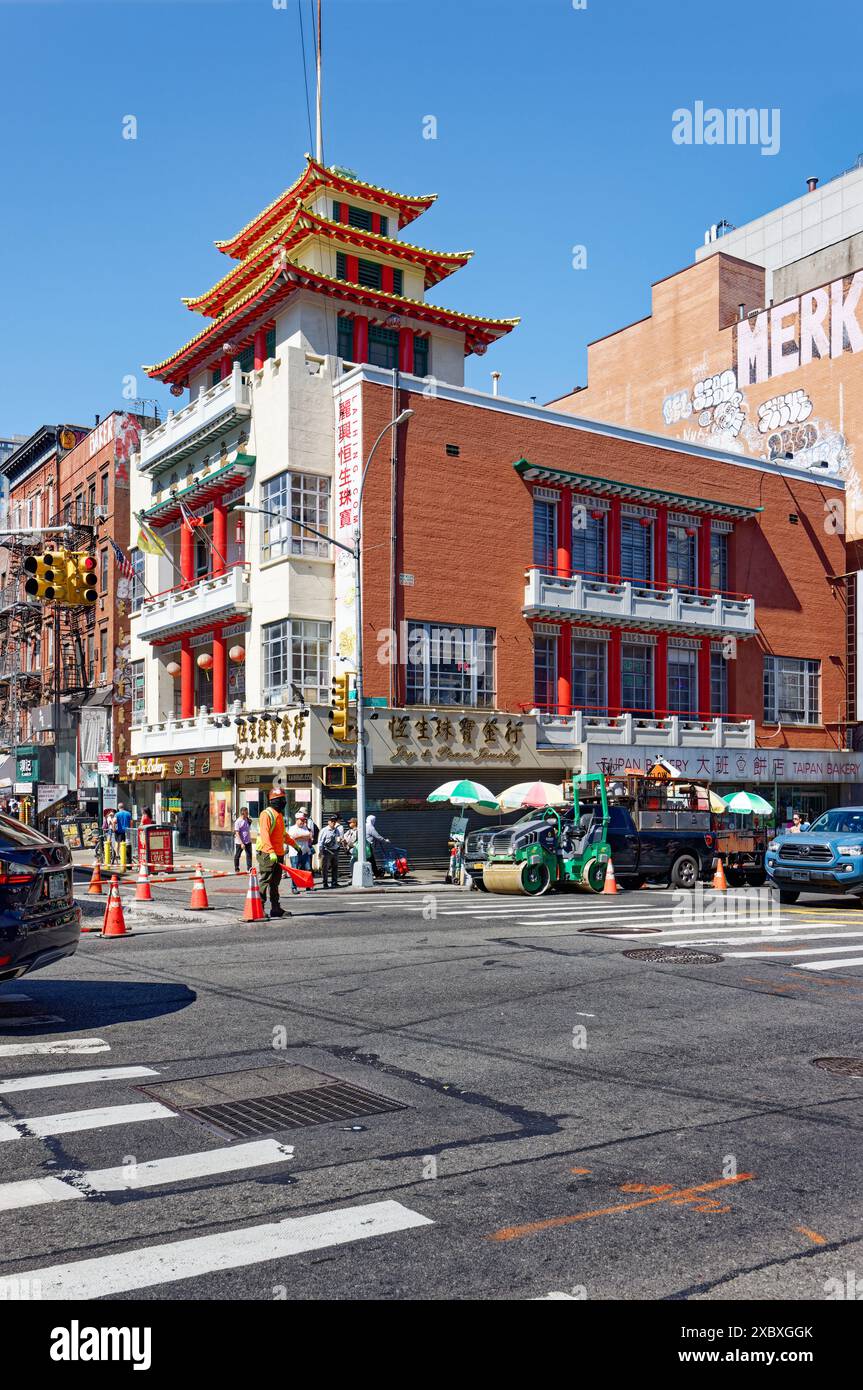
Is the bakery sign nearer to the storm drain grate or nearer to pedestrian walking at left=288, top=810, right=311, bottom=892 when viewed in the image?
pedestrian walking at left=288, top=810, right=311, bottom=892

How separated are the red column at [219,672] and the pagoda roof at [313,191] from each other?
1596 centimetres

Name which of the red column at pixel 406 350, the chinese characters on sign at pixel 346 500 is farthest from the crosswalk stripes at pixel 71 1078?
the red column at pixel 406 350

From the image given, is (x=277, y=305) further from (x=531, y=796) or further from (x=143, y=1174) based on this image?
(x=143, y=1174)

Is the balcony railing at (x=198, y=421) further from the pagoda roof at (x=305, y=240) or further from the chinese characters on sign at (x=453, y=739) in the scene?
the chinese characters on sign at (x=453, y=739)

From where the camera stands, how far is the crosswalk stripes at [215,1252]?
4.57 meters

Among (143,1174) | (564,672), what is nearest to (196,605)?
(564,672)

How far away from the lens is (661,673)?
43.2 meters

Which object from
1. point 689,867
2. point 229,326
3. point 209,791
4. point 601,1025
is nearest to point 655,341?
point 229,326

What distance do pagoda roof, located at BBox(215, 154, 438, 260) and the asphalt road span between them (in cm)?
3544

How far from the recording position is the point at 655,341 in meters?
59.1

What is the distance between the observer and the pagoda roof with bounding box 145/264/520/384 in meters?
39.4

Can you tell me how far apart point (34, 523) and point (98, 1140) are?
60.2m

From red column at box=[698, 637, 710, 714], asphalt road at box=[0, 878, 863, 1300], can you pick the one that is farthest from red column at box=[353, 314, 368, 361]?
asphalt road at box=[0, 878, 863, 1300]
